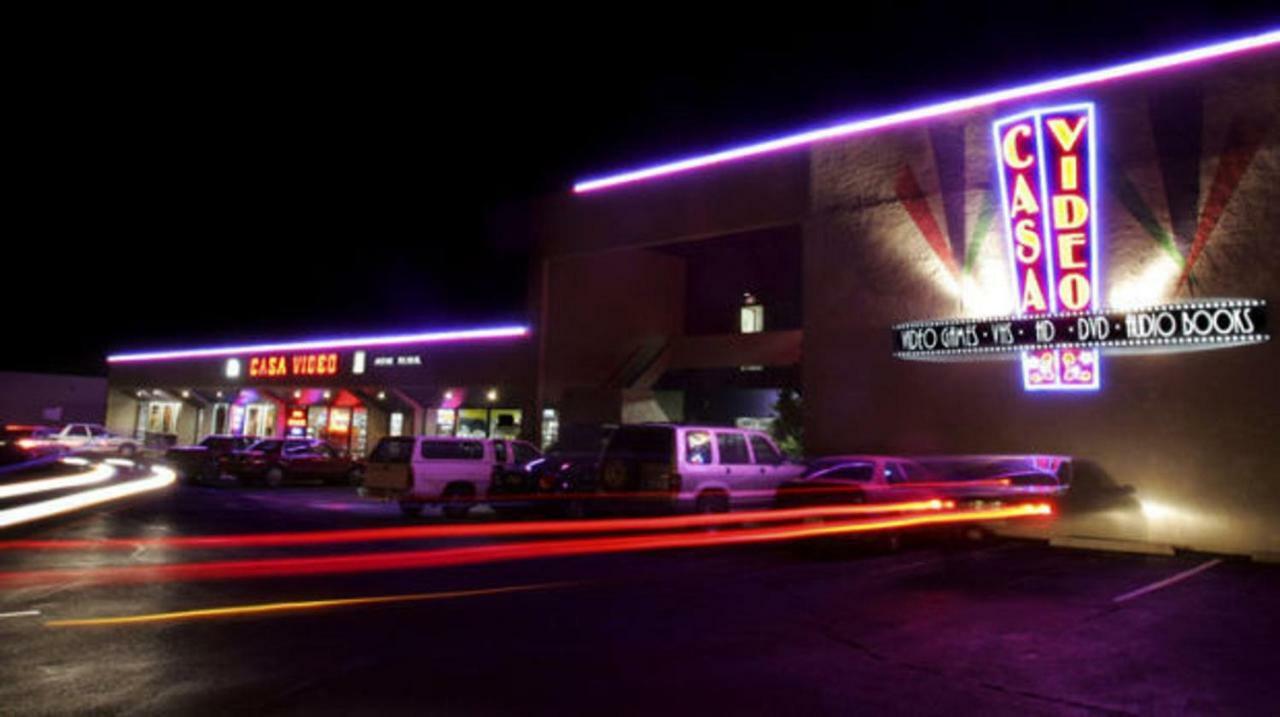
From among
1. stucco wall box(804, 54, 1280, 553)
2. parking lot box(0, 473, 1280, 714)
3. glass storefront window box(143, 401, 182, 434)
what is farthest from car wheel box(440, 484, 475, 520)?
glass storefront window box(143, 401, 182, 434)

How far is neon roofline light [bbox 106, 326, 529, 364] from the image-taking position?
2742 centimetres

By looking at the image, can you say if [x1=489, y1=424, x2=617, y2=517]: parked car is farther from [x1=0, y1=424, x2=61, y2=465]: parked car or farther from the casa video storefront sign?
[x1=0, y1=424, x2=61, y2=465]: parked car

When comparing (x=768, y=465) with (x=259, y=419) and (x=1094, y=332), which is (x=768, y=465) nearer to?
(x=1094, y=332)

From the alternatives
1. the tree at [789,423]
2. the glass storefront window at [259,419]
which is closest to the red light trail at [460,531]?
the tree at [789,423]

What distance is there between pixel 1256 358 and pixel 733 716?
13.1 metres

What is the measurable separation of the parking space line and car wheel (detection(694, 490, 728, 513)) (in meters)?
6.48

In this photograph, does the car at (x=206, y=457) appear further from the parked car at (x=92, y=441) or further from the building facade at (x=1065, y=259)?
the building facade at (x=1065, y=259)

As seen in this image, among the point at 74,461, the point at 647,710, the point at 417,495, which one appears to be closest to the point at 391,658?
the point at 647,710

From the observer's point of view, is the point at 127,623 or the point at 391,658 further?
the point at 127,623

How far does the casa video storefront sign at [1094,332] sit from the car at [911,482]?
7.03ft

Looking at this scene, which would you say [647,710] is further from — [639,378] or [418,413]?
[418,413]

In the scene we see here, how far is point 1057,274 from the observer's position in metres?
15.8

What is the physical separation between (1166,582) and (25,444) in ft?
115

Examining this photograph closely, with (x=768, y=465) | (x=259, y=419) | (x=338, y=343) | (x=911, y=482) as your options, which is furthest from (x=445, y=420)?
(x=911, y=482)
